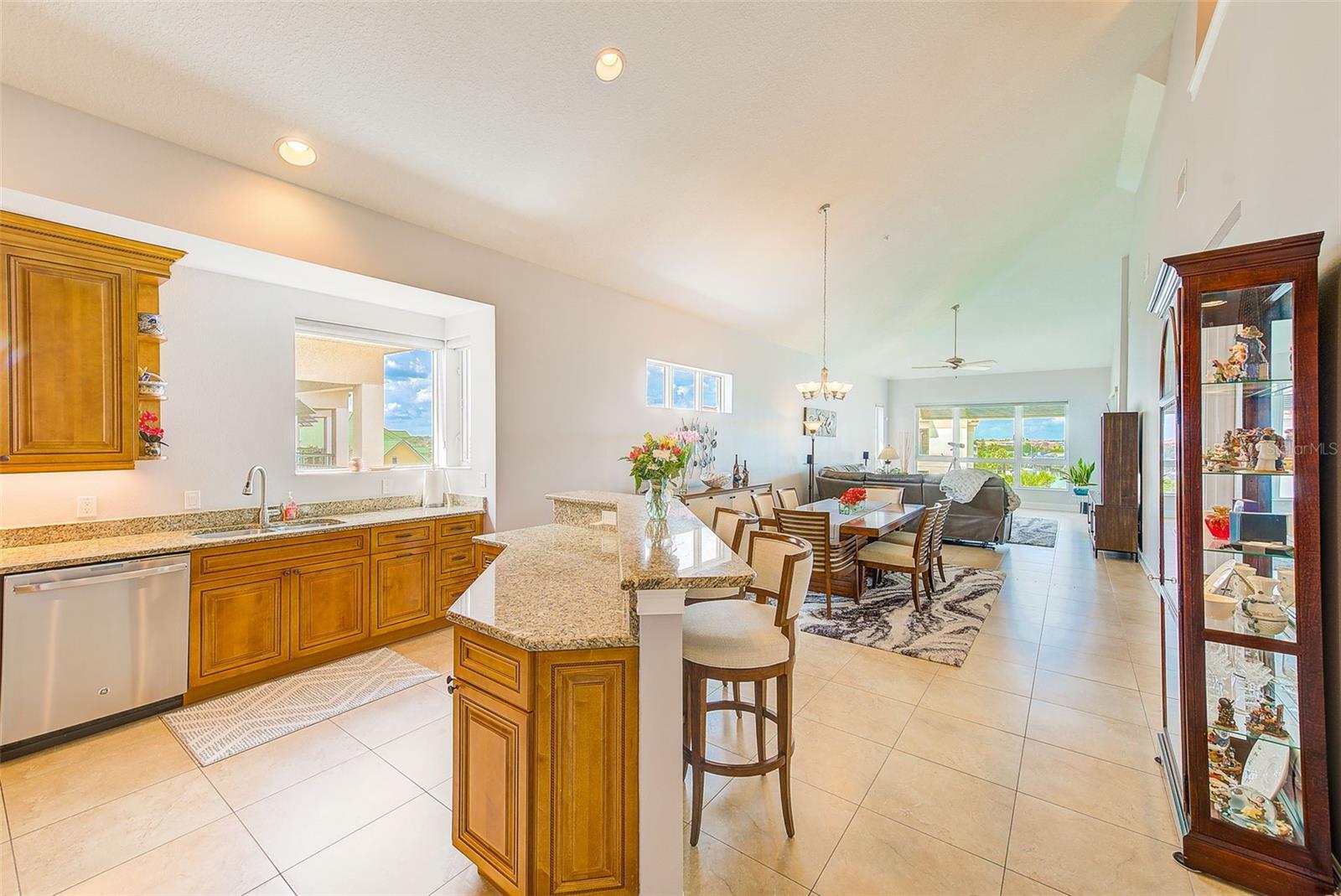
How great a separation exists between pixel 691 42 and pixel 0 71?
3071mm

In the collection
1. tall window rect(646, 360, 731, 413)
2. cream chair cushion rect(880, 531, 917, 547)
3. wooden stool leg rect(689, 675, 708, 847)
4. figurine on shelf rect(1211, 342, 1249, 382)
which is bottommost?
wooden stool leg rect(689, 675, 708, 847)

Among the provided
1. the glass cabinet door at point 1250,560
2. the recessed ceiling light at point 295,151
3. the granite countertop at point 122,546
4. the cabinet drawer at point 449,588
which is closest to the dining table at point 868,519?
the glass cabinet door at point 1250,560

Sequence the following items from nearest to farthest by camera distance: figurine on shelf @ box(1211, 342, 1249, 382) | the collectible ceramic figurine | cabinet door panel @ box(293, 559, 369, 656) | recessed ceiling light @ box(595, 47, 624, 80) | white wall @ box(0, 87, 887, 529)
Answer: the collectible ceramic figurine < figurine on shelf @ box(1211, 342, 1249, 382) < white wall @ box(0, 87, 887, 529) < recessed ceiling light @ box(595, 47, 624, 80) < cabinet door panel @ box(293, 559, 369, 656)

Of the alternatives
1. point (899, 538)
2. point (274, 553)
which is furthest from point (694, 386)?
point (274, 553)

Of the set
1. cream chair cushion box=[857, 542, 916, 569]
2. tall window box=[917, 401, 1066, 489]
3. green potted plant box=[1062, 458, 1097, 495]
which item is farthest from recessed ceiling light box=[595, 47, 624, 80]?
tall window box=[917, 401, 1066, 489]

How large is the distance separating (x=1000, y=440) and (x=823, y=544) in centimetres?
956

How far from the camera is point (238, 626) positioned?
2975 millimetres

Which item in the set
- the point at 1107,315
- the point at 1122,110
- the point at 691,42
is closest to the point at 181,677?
the point at 691,42

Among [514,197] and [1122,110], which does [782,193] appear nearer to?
[514,197]

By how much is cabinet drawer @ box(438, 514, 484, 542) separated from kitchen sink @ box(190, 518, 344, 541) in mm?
661

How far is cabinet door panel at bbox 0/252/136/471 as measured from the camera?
2.46 m

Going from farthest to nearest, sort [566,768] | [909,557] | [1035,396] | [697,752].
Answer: [1035,396], [909,557], [697,752], [566,768]

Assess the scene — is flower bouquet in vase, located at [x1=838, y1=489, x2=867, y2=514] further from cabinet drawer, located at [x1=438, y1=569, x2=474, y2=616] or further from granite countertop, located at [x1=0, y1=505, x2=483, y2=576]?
granite countertop, located at [x1=0, y1=505, x2=483, y2=576]

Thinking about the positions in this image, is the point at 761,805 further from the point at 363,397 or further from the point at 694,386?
the point at 694,386
